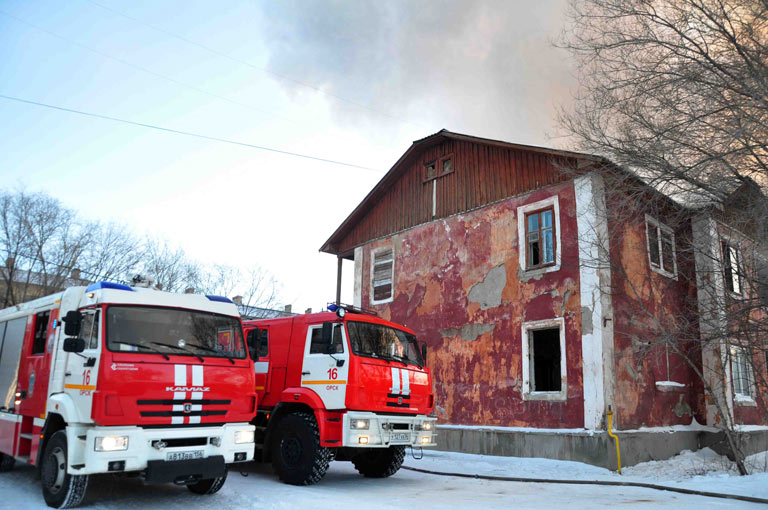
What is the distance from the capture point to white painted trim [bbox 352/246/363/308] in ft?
65.1

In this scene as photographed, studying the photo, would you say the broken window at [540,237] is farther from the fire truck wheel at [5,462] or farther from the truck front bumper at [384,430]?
the fire truck wheel at [5,462]

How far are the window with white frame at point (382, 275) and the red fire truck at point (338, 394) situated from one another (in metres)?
8.18

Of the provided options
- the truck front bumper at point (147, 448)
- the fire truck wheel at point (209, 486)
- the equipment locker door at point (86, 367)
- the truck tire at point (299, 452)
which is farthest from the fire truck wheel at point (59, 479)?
the truck tire at point (299, 452)

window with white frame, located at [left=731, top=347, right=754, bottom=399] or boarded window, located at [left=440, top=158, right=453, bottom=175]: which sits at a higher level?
boarded window, located at [left=440, top=158, right=453, bottom=175]

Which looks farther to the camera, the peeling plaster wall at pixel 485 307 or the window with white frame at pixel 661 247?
the window with white frame at pixel 661 247

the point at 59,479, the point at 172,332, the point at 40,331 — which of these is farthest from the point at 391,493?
the point at 40,331

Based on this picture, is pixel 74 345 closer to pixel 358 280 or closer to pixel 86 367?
pixel 86 367

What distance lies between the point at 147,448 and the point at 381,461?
5.01m

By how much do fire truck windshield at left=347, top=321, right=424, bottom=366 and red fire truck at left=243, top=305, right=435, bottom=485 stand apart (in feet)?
0.06

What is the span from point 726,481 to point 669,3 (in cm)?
823

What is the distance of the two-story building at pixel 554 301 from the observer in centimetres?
1289

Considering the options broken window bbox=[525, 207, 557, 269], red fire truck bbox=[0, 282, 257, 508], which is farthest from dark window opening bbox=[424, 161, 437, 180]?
red fire truck bbox=[0, 282, 257, 508]

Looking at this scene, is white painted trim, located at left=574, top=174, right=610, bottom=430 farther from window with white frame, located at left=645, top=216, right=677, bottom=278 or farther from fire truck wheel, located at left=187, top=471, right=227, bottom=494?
fire truck wheel, located at left=187, top=471, right=227, bottom=494

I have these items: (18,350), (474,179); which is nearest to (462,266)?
(474,179)
